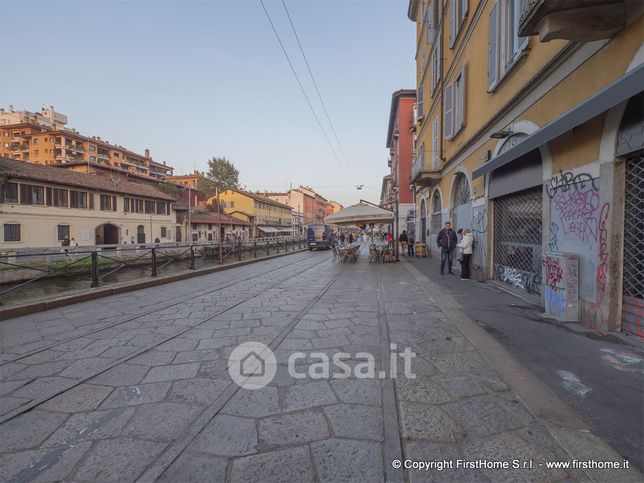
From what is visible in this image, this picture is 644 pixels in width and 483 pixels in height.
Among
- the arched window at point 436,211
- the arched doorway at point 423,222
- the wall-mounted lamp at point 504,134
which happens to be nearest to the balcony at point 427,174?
the arched window at point 436,211

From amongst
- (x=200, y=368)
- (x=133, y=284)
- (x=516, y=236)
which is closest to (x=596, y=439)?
(x=200, y=368)

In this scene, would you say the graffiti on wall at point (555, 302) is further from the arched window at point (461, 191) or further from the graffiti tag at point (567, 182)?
the arched window at point (461, 191)

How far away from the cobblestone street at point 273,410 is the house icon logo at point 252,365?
0.24ft

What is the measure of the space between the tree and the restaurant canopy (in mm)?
40824

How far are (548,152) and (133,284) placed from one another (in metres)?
9.20

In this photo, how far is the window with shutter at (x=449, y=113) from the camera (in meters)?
10.6

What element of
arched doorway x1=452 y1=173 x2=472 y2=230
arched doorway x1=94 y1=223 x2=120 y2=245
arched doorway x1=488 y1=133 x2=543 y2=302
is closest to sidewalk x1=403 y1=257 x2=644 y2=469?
arched doorway x1=488 y1=133 x2=543 y2=302

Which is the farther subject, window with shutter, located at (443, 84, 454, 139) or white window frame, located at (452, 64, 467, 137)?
window with shutter, located at (443, 84, 454, 139)

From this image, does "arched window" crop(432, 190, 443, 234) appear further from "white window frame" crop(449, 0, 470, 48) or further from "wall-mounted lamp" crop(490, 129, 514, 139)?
"wall-mounted lamp" crop(490, 129, 514, 139)

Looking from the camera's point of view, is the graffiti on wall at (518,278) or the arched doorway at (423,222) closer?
the graffiti on wall at (518,278)

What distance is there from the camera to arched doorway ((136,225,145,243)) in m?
33.5

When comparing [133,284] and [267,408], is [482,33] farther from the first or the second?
[133,284]

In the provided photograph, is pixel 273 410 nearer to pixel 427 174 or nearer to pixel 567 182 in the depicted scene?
pixel 567 182

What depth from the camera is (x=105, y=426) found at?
2.14 meters
